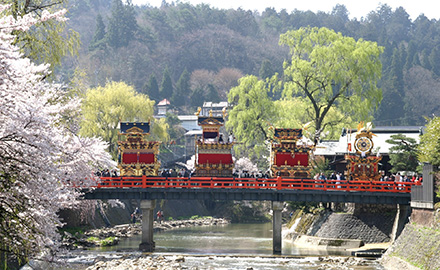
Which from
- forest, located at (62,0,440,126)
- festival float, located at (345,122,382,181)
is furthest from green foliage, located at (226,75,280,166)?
forest, located at (62,0,440,126)

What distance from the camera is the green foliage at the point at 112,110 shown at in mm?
60031

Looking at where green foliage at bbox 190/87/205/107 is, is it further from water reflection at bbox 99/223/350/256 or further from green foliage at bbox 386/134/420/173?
green foliage at bbox 386/134/420/173

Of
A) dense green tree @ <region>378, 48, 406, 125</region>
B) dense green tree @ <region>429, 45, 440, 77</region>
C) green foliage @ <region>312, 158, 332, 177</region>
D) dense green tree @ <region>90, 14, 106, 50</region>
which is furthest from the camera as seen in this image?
dense green tree @ <region>429, 45, 440, 77</region>

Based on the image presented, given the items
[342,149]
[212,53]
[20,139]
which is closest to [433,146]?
[342,149]

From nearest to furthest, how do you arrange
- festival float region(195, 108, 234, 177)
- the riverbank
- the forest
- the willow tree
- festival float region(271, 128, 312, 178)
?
the riverbank → festival float region(271, 128, 312, 178) → festival float region(195, 108, 234, 177) → the willow tree → the forest

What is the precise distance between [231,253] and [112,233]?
14.6 meters

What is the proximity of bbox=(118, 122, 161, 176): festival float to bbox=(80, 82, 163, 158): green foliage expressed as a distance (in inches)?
357

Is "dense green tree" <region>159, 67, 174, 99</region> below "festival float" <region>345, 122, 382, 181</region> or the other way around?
the other way around

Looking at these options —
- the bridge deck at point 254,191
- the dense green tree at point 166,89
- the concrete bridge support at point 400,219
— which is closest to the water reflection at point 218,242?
the concrete bridge support at point 400,219

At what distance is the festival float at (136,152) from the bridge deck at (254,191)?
4.93m

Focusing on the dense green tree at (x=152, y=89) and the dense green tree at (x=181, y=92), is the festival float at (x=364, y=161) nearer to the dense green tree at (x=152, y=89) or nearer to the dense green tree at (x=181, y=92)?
the dense green tree at (x=152, y=89)

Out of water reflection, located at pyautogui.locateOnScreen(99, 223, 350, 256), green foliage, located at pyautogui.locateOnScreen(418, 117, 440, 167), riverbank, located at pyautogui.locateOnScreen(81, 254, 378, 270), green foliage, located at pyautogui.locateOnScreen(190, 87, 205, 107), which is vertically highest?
green foliage, located at pyautogui.locateOnScreen(190, 87, 205, 107)

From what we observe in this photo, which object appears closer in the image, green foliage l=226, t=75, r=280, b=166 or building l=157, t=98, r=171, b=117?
green foliage l=226, t=75, r=280, b=166

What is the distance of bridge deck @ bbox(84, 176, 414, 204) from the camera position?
1624 inches
